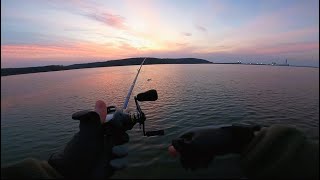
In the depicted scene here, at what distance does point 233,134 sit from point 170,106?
73.1ft

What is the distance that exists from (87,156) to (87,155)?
2 cm

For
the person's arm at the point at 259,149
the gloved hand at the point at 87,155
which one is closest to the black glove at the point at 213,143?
the person's arm at the point at 259,149

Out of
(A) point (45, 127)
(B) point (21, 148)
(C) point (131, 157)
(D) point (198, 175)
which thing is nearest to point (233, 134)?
(D) point (198, 175)

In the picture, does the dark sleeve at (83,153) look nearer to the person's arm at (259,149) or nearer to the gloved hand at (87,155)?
the gloved hand at (87,155)

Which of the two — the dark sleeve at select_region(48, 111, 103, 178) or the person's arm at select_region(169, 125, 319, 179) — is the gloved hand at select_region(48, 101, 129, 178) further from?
the person's arm at select_region(169, 125, 319, 179)

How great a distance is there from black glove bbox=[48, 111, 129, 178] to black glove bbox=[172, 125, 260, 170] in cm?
215

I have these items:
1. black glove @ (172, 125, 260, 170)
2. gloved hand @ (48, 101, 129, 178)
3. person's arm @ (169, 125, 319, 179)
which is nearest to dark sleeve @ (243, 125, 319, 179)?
person's arm @ (169, 125, 319, 179)

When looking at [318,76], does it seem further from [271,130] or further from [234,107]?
[234,107]

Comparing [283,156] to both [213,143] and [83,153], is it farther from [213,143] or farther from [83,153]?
[83,153]

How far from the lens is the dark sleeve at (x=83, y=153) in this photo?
6.46m

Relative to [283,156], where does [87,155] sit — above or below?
below

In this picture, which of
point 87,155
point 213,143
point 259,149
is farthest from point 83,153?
point 259,149

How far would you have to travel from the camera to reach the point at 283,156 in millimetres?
4566

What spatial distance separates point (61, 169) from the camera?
→ 21.8 ft
